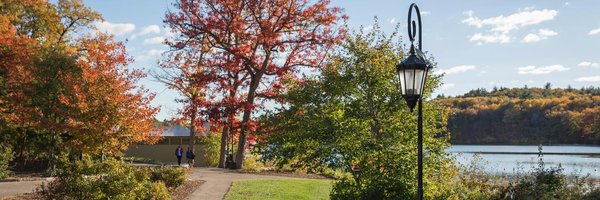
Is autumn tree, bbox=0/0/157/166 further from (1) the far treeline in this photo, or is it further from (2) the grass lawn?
(1) the far treeline

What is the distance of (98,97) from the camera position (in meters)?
21.2

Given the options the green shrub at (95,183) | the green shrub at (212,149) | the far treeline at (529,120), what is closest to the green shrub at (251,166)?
the green shrub at (212,149)

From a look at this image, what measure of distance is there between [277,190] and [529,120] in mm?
83677

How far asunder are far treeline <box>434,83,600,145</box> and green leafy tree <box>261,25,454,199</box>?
68.4 metres

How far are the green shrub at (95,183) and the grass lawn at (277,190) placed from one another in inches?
137

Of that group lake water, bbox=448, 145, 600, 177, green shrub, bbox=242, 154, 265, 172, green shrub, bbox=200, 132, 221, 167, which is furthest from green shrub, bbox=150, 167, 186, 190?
green shrub, bbox=200, 132, 221, 167

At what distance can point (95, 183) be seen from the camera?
12930mm

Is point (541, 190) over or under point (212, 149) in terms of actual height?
under

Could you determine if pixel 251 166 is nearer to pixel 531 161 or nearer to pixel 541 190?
pixel 531 161

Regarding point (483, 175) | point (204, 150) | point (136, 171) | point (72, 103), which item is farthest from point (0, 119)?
point (483, 175)

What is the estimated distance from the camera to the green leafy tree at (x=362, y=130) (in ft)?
40.4

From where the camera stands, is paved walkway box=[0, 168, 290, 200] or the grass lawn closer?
paved walkway box=[0, 168, 290, 200]

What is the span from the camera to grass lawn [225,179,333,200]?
16.8 meters

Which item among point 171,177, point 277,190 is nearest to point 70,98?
point 171,177
